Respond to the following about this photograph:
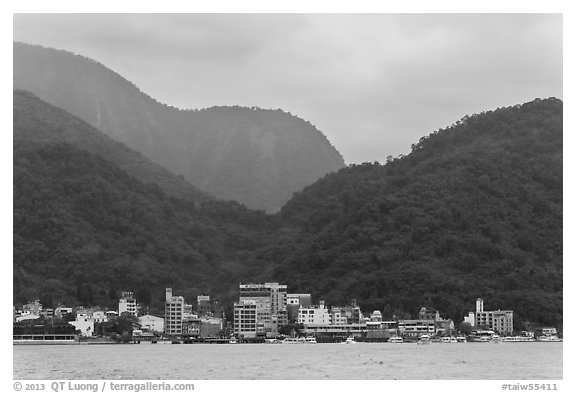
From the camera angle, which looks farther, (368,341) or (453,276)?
(453,276)

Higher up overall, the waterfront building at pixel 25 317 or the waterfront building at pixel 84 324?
the waterfront building at pixel 25 317

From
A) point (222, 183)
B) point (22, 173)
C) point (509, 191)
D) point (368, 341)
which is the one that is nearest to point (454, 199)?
point (509, 191)

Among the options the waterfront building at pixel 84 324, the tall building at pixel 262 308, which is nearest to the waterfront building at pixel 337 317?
the tall building at pixel 262 308

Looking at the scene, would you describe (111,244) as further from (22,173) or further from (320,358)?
(320,358)

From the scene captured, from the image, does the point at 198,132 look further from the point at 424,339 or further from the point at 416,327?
the point at 424,339

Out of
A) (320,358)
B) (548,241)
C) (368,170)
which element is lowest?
(320,358)

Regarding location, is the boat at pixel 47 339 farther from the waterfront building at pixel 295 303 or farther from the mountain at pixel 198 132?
the mountain at pixel 198 132
